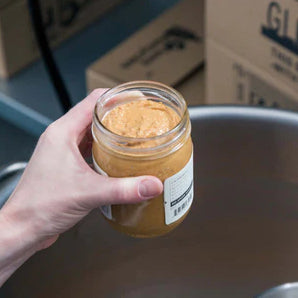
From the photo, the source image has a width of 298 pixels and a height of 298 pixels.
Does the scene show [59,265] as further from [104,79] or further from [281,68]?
[104,79]

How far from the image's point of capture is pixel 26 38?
144 cm

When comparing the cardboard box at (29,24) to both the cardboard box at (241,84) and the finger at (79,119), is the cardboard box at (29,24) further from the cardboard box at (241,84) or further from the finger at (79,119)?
the finger at (79,119)

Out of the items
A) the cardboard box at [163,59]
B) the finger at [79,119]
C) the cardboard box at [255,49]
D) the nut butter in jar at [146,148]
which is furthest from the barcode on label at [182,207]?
the cardboard box at [163,59]

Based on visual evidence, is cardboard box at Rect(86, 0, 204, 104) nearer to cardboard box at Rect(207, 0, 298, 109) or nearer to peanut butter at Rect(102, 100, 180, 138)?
cardboard box at Rect(207, 0, 298, 109)

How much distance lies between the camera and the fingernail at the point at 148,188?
1.65ft

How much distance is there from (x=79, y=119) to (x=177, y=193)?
0.39 ft

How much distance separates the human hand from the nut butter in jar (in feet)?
0.05

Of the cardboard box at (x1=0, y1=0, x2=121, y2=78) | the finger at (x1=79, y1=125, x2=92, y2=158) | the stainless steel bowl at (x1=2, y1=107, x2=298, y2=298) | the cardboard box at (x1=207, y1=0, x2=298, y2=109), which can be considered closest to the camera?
the finger at (x1=79, y1=125, x2=92, y2=158)

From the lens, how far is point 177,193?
1.77 ft

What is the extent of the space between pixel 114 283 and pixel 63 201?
0.19m

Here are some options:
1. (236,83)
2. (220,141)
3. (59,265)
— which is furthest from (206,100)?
(59,265)

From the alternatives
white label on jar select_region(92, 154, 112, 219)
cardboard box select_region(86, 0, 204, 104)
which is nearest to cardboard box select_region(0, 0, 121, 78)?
cardboard box select_region(86, 0, 204, 104)

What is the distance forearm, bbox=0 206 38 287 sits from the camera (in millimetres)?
578

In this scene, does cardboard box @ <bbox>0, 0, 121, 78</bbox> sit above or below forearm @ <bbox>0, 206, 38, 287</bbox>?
below
